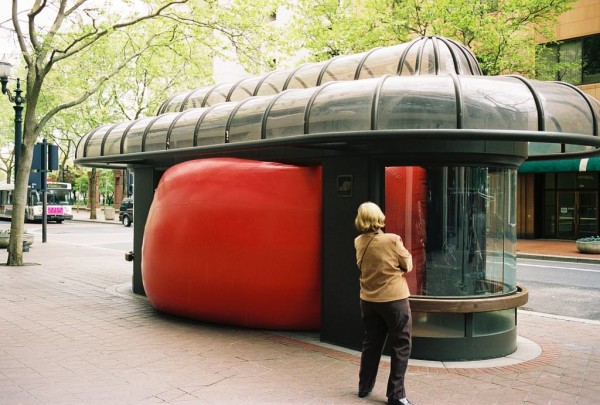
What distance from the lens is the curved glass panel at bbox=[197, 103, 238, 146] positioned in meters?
8.16

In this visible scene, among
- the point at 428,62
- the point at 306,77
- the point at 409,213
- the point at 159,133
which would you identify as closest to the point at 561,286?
the point at 428,62

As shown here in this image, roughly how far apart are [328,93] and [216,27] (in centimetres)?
933

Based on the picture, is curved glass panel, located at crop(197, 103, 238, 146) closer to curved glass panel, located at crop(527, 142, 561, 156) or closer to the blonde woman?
the blonde woman

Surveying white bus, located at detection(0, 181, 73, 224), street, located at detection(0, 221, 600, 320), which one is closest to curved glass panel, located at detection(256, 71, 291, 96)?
street, located at detection(0, 221, 600, 320)

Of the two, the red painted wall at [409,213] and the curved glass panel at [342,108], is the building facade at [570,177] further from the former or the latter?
the curved glass panel at [342,108]

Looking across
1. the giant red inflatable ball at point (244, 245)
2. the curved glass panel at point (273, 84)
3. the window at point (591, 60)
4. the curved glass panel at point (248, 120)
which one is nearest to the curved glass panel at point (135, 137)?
the giant red inflatable ball at point (244, 245)

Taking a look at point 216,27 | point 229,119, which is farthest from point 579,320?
point 216,27

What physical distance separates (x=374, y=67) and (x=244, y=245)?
3291mm

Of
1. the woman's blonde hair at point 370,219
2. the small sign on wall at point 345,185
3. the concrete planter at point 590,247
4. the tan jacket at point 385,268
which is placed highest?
the small sign on wall at point 345,185

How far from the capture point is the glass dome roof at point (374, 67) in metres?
7.96

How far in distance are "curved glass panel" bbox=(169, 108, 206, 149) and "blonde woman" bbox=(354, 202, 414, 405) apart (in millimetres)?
4323

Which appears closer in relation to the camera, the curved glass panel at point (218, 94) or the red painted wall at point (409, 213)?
the red painted wall at point (409, 213)

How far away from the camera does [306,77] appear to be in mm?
9477

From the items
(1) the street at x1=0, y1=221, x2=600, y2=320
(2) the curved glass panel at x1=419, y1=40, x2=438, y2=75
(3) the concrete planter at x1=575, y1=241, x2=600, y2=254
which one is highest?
(2) the curved glass panel at x1=419, y1=40, x2=438, y2=75
